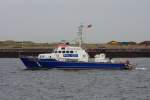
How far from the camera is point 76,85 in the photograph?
63.2m

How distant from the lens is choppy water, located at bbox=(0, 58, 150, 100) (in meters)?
52.7

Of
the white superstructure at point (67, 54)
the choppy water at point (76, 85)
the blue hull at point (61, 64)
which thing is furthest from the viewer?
the white superstructure at point (67, 54)

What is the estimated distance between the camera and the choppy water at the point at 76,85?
→ 52719mm

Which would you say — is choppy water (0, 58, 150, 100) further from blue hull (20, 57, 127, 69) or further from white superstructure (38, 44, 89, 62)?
white superstructure (38, 44, 89, 62)

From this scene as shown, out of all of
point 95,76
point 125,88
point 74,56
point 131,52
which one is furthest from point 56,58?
point 131,52

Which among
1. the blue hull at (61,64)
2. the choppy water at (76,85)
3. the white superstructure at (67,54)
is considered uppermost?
the white superstructure at (67,54)

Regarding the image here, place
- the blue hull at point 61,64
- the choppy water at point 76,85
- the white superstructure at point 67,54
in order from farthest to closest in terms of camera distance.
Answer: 1. the white superstructure at point 67,54
2. the blue hull at point 61,64
3. the choppy water at point 76,85

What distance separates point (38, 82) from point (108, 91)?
1180 centimetres

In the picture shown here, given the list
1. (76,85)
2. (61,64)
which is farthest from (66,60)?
(76,85)

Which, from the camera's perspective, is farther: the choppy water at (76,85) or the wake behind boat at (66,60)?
the wake behind boat at (66,60)

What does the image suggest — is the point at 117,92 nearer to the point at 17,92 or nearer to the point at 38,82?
the point at 17,92

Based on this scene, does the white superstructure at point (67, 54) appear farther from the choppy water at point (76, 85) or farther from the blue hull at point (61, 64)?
the choppy water at point (76, 85)

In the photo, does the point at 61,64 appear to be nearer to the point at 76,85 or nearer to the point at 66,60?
the point at 66,60

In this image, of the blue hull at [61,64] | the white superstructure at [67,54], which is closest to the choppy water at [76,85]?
the blue hull at [61,64]
